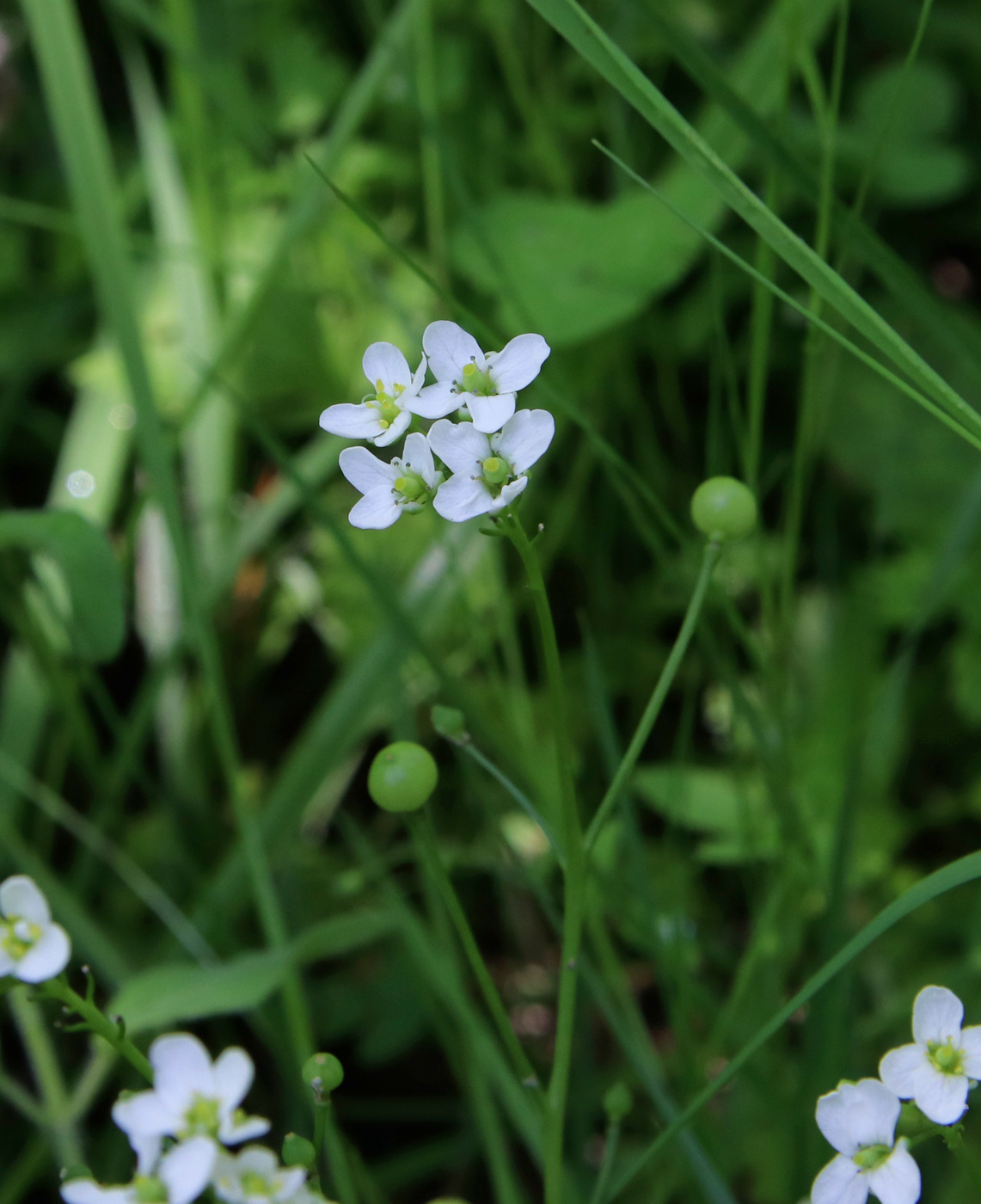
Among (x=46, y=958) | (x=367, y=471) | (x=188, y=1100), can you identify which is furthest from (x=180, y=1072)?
(x=367, y=471)

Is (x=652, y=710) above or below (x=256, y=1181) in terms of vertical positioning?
above

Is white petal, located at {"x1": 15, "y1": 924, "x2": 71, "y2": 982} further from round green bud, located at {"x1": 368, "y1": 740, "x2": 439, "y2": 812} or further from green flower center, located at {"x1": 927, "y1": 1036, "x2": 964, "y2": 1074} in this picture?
green flower center, located at {"x1": 927, "y1": 1036, "x2": 964, "y2": 1074}

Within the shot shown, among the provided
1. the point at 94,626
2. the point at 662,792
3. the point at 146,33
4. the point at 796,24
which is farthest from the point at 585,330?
the point at 146,33

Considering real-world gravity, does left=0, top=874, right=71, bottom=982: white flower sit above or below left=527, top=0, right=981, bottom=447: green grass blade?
below

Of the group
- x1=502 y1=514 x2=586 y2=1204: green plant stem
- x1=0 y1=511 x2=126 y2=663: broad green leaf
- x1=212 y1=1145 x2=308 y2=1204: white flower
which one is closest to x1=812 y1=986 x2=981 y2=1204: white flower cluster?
x1=502 y1=514 x2=586 y2=1204: green plant stem

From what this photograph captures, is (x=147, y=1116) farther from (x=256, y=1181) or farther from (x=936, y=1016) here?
(x=936, y=1016)

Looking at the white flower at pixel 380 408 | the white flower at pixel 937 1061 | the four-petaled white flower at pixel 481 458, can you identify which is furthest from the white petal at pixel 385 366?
the white flower at pixel 937 1061

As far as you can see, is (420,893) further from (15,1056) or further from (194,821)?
(15,1056)
